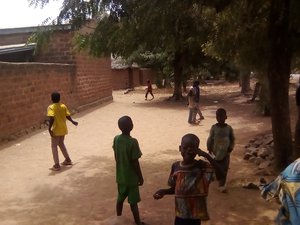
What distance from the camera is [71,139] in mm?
11508

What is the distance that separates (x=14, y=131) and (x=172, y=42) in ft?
20.1

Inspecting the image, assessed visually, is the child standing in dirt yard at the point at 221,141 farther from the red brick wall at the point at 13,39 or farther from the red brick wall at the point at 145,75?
the red brick wall at the point at 145,75

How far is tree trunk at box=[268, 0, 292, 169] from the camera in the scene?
6.50 meters

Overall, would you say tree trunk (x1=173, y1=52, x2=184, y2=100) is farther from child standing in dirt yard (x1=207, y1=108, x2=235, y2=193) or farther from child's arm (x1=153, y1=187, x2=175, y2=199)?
child's arm (x1=153, y1=187, x2=175, y2=199)

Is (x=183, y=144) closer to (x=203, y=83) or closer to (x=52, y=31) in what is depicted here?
(x=52, y=31)

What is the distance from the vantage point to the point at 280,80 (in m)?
6.55

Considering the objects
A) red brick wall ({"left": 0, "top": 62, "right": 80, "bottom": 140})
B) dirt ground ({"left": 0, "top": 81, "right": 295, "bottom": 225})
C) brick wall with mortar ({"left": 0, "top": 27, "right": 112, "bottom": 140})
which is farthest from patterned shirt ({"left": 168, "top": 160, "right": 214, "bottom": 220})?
red brick wall ({"left": 0, "top": 62, "right": 80, "bottom": 140})

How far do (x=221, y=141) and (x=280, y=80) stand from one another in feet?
5.26

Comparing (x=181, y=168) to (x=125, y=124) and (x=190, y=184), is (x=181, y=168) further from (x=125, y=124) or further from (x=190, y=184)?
(x=125, y=124)

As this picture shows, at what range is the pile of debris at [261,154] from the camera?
23.4 ft

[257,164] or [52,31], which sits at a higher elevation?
[52,31]

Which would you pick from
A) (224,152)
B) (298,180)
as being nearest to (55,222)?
(224,152)

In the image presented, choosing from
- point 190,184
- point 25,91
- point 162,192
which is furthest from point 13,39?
point 190,184

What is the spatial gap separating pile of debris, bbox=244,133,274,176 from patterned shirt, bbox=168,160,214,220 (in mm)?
3677
